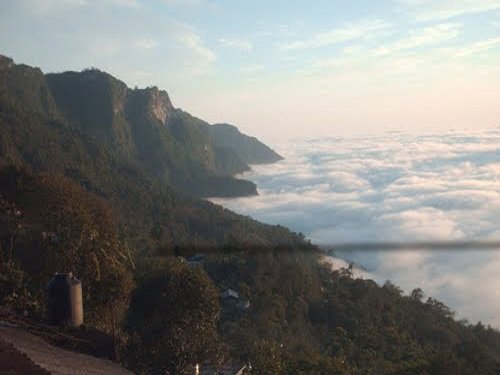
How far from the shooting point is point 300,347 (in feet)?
71.5

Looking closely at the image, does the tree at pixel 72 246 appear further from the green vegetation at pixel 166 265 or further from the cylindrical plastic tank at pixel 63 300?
the cylindrical plastic tank at pixel 63 300

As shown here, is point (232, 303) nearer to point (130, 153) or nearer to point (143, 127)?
point (130, 153)

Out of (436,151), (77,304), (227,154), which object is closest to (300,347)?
(77,304)

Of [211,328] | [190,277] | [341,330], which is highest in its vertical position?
[190,277]

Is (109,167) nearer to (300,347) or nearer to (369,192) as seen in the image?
(300,347)

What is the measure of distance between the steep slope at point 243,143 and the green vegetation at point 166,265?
53.2 meters

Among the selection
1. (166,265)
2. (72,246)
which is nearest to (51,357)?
(72,246)

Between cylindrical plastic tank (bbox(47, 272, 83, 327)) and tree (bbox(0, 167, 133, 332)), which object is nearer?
cylindrical plastic tank (bbox(47, 272, 83, 327))

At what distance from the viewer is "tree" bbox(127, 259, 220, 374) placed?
9945 mm

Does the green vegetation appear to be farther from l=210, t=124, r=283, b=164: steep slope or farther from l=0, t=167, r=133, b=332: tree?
l=210, t=124, r=283, b=164: steep slope

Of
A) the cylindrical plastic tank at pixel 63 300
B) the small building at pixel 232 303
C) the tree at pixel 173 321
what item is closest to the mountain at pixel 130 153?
the small building at pixel 232 303

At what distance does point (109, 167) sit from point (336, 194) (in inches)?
2110

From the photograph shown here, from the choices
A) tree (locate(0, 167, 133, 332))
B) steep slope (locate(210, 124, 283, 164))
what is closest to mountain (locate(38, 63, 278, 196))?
steep slope (locate(210, 124, 283, 164))

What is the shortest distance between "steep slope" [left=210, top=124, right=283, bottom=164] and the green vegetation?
53.2 m
